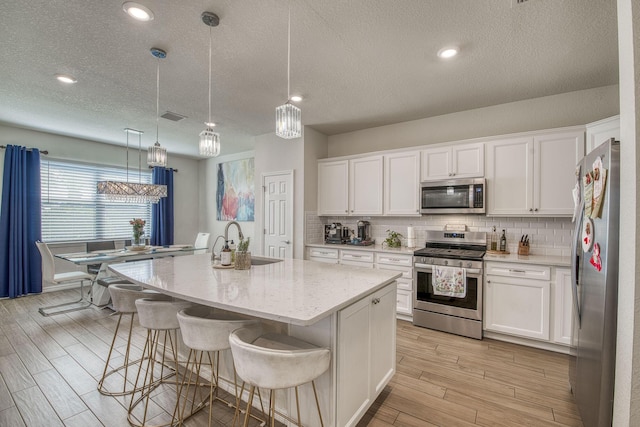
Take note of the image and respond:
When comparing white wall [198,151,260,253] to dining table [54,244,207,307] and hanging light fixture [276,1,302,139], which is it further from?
hanging light fixture [276,1,302,139]

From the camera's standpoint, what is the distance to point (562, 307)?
268 centimetres

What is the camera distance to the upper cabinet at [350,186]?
4.14m

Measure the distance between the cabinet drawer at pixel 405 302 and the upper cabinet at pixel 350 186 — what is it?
1.20 metres

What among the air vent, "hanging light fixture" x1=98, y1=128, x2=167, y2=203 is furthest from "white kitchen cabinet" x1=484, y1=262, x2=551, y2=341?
"hanging light fixture" x1=98, y1=128, x2=167, y2=203

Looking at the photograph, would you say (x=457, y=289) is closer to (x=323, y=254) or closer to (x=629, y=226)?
(x=323, y=254)

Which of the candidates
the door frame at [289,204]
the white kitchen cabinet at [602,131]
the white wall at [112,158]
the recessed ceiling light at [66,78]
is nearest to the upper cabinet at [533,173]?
the white kitchen cabinet at [602,131]

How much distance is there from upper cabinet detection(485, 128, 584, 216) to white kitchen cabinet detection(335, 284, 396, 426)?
2104 mm

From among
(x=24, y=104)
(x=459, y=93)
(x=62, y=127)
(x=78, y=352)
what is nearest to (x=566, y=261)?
(x=459, y=93)

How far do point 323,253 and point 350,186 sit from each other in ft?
3.76

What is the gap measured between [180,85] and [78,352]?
3008 millimetres

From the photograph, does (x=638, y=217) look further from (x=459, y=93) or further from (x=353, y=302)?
(x=459, y=93)

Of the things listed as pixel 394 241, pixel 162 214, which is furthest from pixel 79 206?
pixel 394 241

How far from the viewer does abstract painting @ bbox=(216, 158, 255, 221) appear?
6172 millimetres

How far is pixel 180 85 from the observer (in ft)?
10.1
